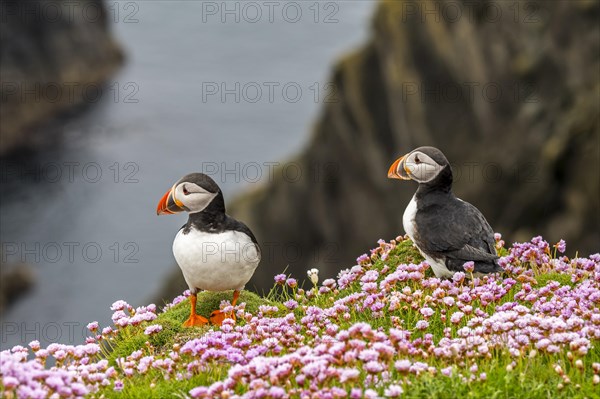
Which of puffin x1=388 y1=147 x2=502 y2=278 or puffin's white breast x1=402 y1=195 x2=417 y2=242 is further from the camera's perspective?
puffin's white breast x1=402 y1=195 x2=417 y2=242

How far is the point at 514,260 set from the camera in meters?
10.3

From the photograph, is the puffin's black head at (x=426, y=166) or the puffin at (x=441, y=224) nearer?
the puffin at (x=441, y=224)

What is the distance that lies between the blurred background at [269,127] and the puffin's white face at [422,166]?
2.40 meters

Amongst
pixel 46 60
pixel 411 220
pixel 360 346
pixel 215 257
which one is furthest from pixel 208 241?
pixel 46 60

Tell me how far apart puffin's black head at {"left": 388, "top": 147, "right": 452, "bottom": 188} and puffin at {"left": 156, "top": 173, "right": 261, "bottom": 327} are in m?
2.03

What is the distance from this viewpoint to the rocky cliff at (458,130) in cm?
3262

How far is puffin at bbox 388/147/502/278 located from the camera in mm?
9562

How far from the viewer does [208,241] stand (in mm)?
9375

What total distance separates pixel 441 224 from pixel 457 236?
0.82 feet

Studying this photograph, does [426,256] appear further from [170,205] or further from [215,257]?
[170,205]

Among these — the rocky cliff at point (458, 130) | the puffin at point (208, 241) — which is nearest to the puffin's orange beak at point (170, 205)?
the puffin at point (208, 241)

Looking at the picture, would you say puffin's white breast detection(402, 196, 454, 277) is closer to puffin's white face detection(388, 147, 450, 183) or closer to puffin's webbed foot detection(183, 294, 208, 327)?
puffin's white face detection(388, 147, 450, 183)

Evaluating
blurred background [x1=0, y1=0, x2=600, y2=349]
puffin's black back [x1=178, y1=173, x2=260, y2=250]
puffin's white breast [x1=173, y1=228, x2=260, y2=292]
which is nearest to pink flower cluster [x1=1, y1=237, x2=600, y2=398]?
puffin's white breast [x1=173, y1=228, x2=260, y2=292]

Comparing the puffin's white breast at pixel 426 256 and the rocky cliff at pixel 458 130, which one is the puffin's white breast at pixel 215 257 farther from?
the rocky cliff at pixel 458 130
